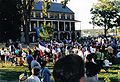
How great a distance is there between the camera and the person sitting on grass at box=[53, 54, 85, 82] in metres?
3.63

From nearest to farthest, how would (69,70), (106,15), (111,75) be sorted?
(69,70) → (111,75) → (106,15)

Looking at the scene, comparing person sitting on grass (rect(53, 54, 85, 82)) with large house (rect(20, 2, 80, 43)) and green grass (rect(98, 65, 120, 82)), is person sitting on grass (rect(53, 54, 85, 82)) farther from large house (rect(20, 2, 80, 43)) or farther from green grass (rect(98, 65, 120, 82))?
large house (rect(20, 2, 80, 43))

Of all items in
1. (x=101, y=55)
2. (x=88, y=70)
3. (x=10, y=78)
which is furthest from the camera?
(x=101, y=55)

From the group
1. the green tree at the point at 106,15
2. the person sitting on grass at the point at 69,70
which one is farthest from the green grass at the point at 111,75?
the green tree at the point at 106,15

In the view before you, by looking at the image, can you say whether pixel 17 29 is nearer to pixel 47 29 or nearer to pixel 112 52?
pixel 47 29

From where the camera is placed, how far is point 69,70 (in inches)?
143

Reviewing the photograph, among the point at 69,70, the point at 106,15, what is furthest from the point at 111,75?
the point at 106,15

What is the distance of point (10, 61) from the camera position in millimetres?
34000

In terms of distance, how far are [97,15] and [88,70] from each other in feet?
337

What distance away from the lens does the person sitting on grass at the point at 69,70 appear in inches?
143

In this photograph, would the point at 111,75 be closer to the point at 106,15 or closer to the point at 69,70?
the point at 69,70

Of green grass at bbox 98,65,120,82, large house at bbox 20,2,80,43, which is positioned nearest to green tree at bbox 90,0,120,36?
large house at bbox 20,2,80,43

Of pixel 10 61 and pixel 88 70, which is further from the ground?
pixel 88 70

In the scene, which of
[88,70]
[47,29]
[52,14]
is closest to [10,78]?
[88,70]
